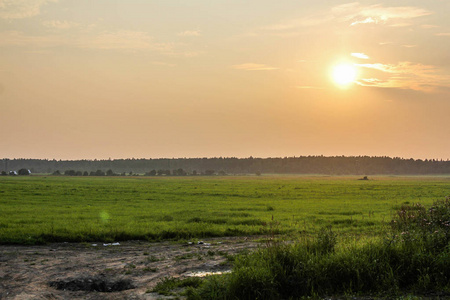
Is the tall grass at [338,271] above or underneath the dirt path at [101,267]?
above

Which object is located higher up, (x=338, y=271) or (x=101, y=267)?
(x=338, y=271)

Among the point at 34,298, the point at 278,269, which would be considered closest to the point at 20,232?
the point at 34,298

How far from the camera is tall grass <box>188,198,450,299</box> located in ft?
37.3

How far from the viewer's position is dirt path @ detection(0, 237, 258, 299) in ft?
40.0

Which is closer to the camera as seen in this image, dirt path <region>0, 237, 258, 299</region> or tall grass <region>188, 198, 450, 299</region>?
tall grass <region>188, 198, 450, 299</region>

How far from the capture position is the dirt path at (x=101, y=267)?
12.2 m

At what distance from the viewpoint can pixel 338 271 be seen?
39.7 feet

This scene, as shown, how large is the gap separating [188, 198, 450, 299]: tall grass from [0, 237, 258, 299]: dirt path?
222cm

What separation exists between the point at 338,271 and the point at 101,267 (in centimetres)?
776

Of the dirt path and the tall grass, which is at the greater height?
the tall grass

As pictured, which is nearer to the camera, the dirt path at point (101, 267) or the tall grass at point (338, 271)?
the tall grass at point (338, 271)

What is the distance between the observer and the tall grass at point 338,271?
37.3 ft

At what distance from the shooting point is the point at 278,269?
1208 centimetres

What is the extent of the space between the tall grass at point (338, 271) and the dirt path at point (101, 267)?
2.22 m
